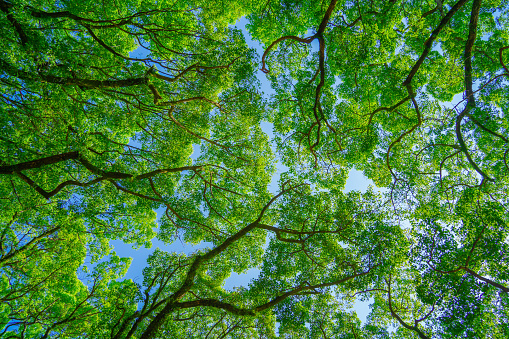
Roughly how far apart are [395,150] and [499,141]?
7.54ft

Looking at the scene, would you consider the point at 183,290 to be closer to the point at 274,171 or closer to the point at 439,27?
the point at 274,171

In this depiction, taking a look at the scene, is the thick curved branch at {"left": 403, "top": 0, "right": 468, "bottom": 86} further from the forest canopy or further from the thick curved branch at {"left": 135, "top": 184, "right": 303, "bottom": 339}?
the thick curved branch at {"left": 135, "top": 184, "right": 303, "bottom": 339}

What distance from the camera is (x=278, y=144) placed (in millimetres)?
8484

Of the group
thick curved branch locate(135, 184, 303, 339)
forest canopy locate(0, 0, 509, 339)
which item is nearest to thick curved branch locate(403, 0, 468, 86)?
forest canopy locate(0, 0, 509, 339)

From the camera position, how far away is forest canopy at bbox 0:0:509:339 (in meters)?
5.91

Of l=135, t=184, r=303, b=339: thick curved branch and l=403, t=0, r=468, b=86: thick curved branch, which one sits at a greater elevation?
l=403, t=0, r=468, b=86: thick curved branch

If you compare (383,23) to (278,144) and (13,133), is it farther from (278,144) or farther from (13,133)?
(13,133)

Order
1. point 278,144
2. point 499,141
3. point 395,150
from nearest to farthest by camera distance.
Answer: point 499,141 → point 395,150 → point 278,144

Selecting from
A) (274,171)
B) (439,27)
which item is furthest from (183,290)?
(439,27)

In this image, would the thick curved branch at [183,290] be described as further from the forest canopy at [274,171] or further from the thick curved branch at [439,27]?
the thick curved branch at [439,27]

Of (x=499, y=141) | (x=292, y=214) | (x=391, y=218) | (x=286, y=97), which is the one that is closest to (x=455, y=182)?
(x=499, y=141)

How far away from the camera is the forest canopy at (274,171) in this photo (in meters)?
5.91

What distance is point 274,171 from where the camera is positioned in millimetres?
8406

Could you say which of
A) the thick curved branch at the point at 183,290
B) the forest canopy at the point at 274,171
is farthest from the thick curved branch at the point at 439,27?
the thick curved branch at the point at 183,290
